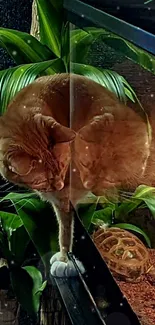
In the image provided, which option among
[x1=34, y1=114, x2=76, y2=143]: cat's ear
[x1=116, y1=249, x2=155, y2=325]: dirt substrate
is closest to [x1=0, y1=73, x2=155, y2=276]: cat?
[x1=34, y1=114, x2=76, y2=143]: cat's ear

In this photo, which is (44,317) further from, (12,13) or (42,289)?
(12,13)

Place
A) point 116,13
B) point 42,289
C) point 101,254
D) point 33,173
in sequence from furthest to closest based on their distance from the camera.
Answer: point 42,289
point 33,173
point 101,254
point 116,13

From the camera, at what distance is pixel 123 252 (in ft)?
2.89

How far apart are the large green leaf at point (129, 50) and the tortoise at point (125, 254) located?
250 mm

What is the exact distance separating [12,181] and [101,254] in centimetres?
36

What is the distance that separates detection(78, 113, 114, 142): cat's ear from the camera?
1.01 metres

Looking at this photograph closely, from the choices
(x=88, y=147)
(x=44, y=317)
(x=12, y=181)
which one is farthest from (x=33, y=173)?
(x=44, y=317)

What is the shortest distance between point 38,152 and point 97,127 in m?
0.21

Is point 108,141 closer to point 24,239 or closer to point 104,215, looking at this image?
point 104,215

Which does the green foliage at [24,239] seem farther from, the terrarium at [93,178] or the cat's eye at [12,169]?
the cat's eye at [12,169]

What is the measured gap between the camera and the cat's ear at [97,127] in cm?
101

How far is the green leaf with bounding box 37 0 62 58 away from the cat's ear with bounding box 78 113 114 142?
31 centimetres

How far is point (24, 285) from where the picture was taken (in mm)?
1419

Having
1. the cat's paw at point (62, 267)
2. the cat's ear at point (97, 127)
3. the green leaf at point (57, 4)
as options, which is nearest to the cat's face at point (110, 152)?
the cat's ear at point (97, 127)
